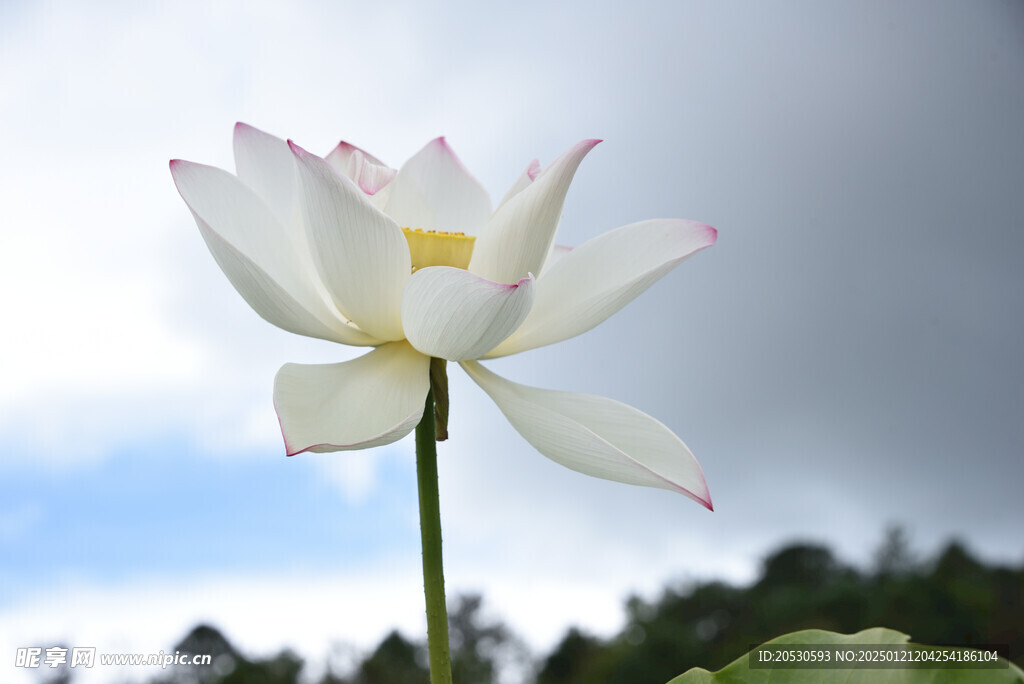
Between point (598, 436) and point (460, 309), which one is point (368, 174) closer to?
point (460, 309)

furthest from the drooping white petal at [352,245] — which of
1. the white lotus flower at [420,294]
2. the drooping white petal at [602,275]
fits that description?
the drooping white petal at [602,275]

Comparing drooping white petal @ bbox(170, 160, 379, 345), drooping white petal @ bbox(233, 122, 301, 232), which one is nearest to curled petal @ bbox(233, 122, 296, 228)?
drooping white petal @ bbox(233, 122, 301, 232)

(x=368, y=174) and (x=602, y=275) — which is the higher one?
(x=368, y=174)

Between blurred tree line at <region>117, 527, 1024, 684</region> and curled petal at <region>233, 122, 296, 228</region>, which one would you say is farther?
blurred tree line at <region>117, 527, 1024, 684</region>

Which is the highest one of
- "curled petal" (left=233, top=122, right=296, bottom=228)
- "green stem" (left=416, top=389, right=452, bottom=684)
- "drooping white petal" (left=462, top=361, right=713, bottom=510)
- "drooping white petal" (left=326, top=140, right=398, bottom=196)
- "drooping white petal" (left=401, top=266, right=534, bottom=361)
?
"curled petal" (left=233, top=122, right=296, bottom=228)

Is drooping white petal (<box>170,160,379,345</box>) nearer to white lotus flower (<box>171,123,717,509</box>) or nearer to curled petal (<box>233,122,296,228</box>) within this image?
white lotus flower (<box>171,123,717,509</box>)

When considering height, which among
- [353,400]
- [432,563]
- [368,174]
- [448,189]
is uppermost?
[448,189]

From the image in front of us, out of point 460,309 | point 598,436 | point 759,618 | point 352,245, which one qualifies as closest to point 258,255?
point 352,245
